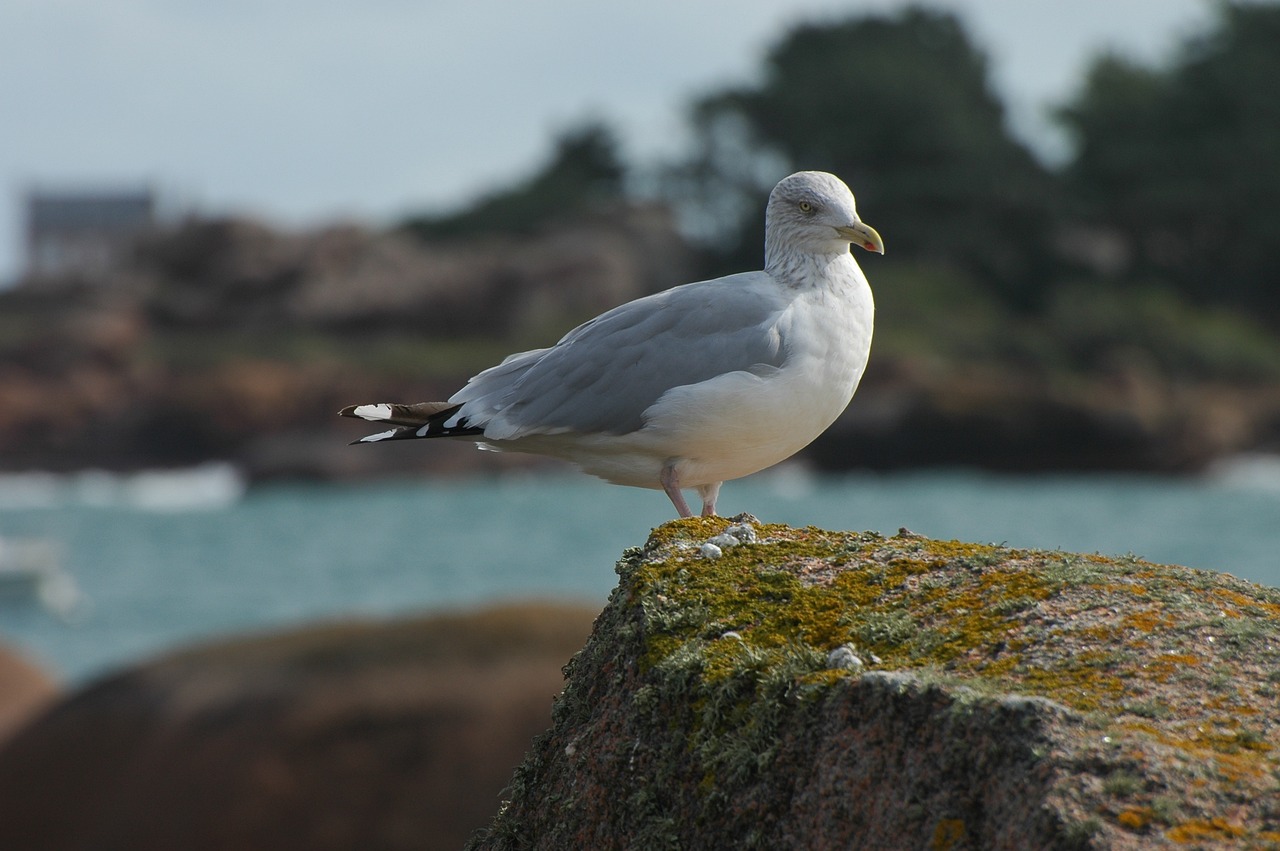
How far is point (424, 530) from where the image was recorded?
43.1 metres

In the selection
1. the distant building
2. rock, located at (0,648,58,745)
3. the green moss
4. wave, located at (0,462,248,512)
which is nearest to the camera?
the green moss

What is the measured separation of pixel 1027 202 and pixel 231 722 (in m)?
60.7

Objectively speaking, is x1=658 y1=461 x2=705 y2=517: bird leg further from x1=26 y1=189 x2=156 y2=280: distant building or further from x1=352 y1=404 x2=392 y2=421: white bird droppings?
x1=26 y1=189 x2=156 y2=280: distant building

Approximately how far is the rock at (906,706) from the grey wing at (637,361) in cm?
160

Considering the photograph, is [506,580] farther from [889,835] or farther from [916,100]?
[916,100]

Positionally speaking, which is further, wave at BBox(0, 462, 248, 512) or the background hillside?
wave at BBox(0, 462, 248, 512)

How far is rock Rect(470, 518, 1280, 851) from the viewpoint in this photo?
2.84 m

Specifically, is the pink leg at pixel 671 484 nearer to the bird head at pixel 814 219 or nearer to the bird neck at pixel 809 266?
the bird neck at pixel 809 266

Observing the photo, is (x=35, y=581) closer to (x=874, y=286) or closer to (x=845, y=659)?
(x=845, y=659)

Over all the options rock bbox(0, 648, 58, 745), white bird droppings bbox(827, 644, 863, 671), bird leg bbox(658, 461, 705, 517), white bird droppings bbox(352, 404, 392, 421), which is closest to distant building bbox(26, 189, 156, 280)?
rock bbox(0, 648, 58, 745)

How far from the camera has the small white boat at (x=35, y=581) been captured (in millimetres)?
35094

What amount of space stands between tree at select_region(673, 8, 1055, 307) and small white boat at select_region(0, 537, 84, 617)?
3676 centimetres

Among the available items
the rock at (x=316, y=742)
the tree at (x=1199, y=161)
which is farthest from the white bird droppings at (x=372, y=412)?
the tree at (x=1199, y=161)

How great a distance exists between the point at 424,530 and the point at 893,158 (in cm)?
3373
